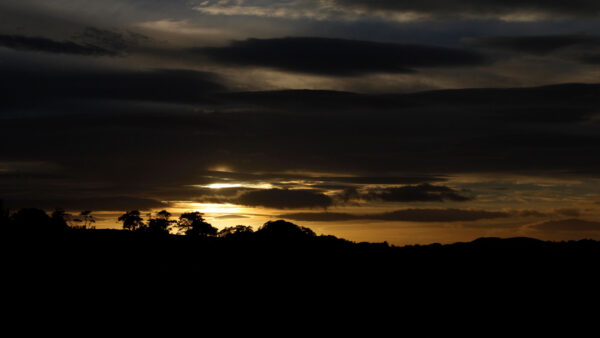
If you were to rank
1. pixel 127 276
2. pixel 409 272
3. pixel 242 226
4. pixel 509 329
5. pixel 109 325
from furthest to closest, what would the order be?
pixel 242 226, pixel 409 272, pixel 127 276, pixel 509 329, pixel 109 325

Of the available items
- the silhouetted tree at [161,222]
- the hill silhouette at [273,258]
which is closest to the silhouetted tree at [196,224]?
the silhouetted tree at [161,222]

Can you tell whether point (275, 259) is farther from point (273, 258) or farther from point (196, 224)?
point (196, 224)

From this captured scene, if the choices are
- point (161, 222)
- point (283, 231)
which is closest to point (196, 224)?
point (161, 222)

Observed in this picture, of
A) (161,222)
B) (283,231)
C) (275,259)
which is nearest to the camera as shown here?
(275,259)

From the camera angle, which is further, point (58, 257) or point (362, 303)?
point (58, 257)

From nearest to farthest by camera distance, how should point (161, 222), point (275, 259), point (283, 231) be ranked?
point (275, 259) → point (283, 231) → point (161, 222)

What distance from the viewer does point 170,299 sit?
4603cm

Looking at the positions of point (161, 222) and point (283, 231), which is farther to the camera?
point (161, 222)

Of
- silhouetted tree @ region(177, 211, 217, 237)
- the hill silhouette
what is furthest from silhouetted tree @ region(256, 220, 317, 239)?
silhouetted tree @ region(177, 211, 217, 237)

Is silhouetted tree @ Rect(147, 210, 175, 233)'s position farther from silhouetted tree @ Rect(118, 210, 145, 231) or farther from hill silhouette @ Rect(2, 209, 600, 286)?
hill silhouette @ Rect(2, 209, 600, 286)

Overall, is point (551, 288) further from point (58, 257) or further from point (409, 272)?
point (58, 257)

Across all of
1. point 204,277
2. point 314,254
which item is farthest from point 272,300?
point 314,254

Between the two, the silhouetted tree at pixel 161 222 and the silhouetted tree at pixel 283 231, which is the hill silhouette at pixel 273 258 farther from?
the silhouetted tree at pixel 161 222

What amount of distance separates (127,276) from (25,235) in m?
11.9
